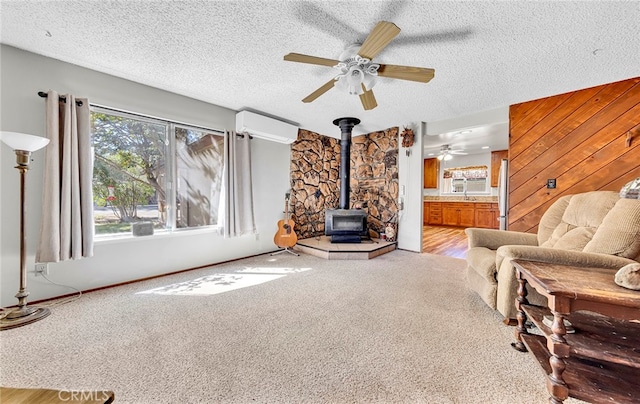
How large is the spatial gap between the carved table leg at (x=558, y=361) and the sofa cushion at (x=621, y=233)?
0.98 meters

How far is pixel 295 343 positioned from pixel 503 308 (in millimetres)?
1591

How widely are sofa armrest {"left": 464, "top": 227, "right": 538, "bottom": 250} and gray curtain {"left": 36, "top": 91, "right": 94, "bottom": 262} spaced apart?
387 cm

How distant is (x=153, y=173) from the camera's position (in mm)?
2955

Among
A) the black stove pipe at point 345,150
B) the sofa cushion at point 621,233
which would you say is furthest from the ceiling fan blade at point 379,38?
the black stove pipe at point 345,150

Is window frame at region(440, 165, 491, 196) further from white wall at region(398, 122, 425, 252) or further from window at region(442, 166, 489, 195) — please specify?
white wall at region(398, 122, 425, 252)

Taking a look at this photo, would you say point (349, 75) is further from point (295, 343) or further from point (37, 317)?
point (37, 317)

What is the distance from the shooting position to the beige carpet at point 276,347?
121 cm

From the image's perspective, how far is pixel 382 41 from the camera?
1.62 m

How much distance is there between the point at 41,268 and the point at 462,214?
8.02 meters

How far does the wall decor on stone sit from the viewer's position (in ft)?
14.8

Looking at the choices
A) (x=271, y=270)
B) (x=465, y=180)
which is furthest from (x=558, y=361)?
(x=465, y=180)

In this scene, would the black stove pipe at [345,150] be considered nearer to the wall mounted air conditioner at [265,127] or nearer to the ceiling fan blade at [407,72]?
the wall mounted air conditioner at [265,127]

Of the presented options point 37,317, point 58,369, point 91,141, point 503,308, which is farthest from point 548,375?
point 91,141

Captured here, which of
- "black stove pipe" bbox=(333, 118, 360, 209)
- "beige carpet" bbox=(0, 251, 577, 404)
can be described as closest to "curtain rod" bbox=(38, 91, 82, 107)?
"beige carpet" bbox=(0, 251, 577, 404)
